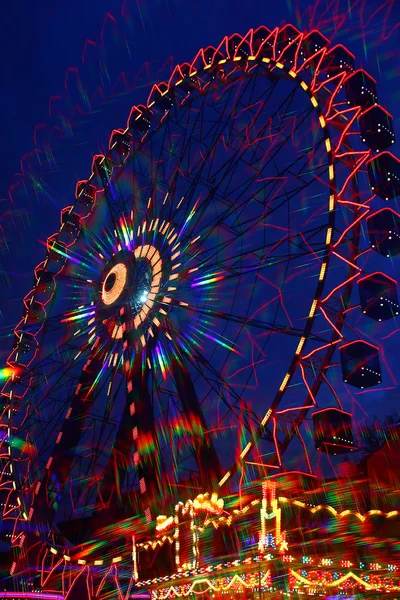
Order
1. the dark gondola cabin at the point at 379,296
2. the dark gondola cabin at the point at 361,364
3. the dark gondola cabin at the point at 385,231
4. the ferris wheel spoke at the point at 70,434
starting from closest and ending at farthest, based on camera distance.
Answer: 1. the dark gondola cabin at the point at 361,364
2. the dark gondola cabin at the point at 379,296
3. the dark gondola cabin at the point at 385,231
4. the ferris wheel spoke at the point at 70,434

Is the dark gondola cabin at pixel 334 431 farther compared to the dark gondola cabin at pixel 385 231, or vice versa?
the dark gondola cabin at pixel 385 231

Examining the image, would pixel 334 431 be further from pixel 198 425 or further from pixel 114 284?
pixel 114 284

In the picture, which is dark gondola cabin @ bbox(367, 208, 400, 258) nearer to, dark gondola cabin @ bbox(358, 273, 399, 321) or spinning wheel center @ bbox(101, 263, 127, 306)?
dark gondola cabin @ bbox(358, 273, 399, 321)

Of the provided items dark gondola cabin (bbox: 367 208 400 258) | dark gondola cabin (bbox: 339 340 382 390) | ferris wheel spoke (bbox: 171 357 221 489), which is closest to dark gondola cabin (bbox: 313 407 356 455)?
dark gondola cabin (bbox: 339 340 382 390)

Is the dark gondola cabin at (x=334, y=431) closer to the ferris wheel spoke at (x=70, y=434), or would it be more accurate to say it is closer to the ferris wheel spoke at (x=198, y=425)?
the ferris wheel spoke at (x=198, y=425)

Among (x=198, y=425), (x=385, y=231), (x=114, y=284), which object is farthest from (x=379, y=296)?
(x=114, y=284)

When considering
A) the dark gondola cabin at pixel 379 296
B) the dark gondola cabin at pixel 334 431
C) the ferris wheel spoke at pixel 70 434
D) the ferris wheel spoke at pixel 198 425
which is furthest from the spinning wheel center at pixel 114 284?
the dark gondola cabin at pixel 334 431

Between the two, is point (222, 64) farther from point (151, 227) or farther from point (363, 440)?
point (363, 440)

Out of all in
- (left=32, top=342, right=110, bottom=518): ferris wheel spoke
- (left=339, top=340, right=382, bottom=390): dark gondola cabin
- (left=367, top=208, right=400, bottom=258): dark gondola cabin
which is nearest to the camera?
(left=339, top=340, right=382, bottom=390): dark gondola cabin

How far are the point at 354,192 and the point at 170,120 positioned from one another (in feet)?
22.7

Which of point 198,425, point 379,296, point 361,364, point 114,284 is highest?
point 114,284

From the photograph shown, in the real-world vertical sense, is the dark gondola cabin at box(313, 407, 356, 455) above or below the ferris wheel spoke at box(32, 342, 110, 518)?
below

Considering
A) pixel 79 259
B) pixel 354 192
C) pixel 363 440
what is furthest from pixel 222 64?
pixel 363 440

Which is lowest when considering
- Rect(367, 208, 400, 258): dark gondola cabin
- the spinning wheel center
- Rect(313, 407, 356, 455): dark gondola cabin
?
Rect(313, 407, 356, 455): dark gondola cabin
